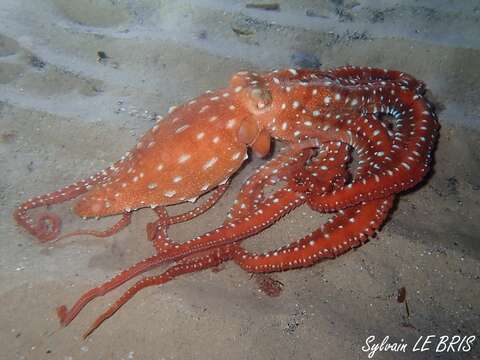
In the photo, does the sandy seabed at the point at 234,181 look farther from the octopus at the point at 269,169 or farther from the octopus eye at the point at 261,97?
the octopus eye at the point at 261,97

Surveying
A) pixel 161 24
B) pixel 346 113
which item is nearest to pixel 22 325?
pixel 346 113

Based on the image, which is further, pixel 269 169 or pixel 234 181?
pixel 234 181

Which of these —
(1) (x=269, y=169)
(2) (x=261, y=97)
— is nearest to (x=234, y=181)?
(1) (x=269, y=169)

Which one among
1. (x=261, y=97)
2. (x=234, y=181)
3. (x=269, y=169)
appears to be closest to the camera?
(x=261, y=97)

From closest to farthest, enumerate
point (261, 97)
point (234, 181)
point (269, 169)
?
1. point (261, 97)
2. point (269, 169)
3. point (234, 181)

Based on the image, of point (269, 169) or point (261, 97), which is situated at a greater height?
point (261, 97)

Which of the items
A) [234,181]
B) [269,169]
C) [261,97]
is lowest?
[234,181]

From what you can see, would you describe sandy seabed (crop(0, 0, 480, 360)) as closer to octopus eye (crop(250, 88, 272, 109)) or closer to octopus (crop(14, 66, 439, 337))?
octopus (crop(14, 66, 439, 337))

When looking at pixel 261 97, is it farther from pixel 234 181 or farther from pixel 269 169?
pixel 234 181

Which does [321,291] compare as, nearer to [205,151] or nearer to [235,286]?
[235,286]
